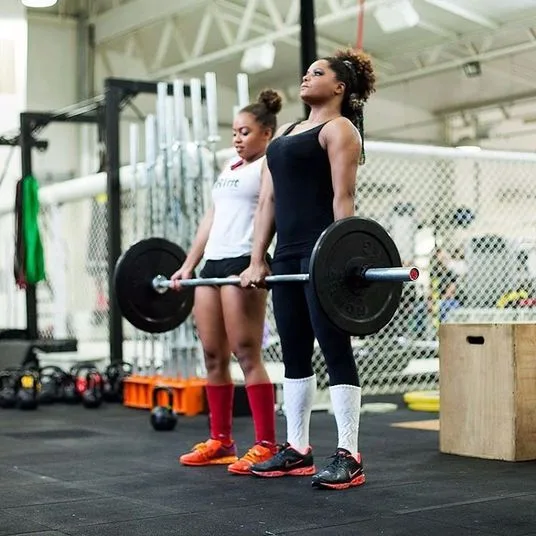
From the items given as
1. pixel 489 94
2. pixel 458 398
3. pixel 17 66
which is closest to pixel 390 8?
pixel 489 94

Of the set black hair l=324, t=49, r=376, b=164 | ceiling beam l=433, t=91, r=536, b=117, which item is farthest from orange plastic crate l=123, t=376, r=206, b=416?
ceiling beam l=433, t=91, r=536, b=117

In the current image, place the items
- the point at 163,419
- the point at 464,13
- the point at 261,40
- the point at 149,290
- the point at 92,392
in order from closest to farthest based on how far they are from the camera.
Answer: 1. the point at 149,290
2. the point at 163,419
3. the point at 92,392
4. the point at 464,13
5. the point at 261,40

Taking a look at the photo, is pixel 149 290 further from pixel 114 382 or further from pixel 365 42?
pixel 365 42

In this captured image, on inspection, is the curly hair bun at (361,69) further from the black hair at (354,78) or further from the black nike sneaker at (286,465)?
the black nike sneaker at (286,465)

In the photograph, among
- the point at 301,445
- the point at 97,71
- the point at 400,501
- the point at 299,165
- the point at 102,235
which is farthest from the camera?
the point at 97,71

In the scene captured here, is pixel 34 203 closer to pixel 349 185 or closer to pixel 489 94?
pixel 349 185

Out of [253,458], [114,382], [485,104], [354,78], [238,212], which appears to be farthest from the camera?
[485,104]

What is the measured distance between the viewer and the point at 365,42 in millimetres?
10688

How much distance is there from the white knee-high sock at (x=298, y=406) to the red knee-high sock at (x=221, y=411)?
1.27 ft

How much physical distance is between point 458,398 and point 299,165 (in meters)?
1.15

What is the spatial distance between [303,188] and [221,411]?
89 centimetres

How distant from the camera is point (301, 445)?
2.95 meters

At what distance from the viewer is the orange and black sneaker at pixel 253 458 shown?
9.87ft

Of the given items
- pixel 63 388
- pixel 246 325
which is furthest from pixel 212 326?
pixel 63 388
